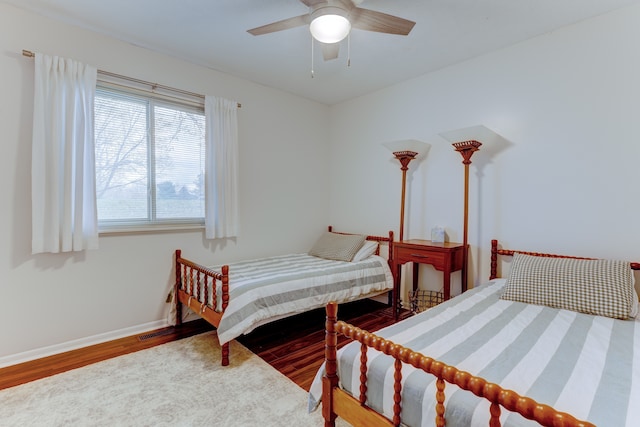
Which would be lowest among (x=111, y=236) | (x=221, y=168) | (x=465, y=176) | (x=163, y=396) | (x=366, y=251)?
(x=163, y=396)

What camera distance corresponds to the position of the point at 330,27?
6.22ft

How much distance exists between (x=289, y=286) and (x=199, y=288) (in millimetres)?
764

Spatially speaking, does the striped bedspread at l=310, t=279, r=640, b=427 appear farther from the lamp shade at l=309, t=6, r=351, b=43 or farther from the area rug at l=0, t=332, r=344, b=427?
the lamp shade at l=309, t=6, r=351, b=43

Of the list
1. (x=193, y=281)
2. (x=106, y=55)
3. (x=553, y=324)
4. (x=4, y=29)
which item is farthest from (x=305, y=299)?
(x=4, y=29)

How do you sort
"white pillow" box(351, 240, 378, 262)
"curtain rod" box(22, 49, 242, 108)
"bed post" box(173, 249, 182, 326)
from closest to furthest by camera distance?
"curtain rod" box(22, 49, 242, 108), "bed post" box(173, 249, 182, 326), "white pillow" box(351, 240, 378, 262)

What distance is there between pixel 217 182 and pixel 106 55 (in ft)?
4.57

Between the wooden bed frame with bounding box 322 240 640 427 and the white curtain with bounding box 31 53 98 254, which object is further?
the white curtain with bounding box 31 53 98 254

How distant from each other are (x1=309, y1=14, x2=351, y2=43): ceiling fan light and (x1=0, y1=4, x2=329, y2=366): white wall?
1.78m

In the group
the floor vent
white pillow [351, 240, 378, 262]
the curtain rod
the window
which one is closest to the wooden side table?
white pillow [351, 240, 378, 262]

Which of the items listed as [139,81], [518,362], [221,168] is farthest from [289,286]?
[139,81]

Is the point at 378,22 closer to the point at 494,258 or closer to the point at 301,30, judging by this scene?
the point at 301,30

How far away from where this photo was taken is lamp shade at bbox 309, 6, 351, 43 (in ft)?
6.07

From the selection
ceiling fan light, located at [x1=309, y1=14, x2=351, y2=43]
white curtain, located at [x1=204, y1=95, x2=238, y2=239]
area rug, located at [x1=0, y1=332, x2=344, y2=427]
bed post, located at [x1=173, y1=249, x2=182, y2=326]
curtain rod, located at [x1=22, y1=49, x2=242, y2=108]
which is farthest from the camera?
white curtain, located at [x1=204, y1=95, x2=238, y2=239]

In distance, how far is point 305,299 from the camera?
2738mm
